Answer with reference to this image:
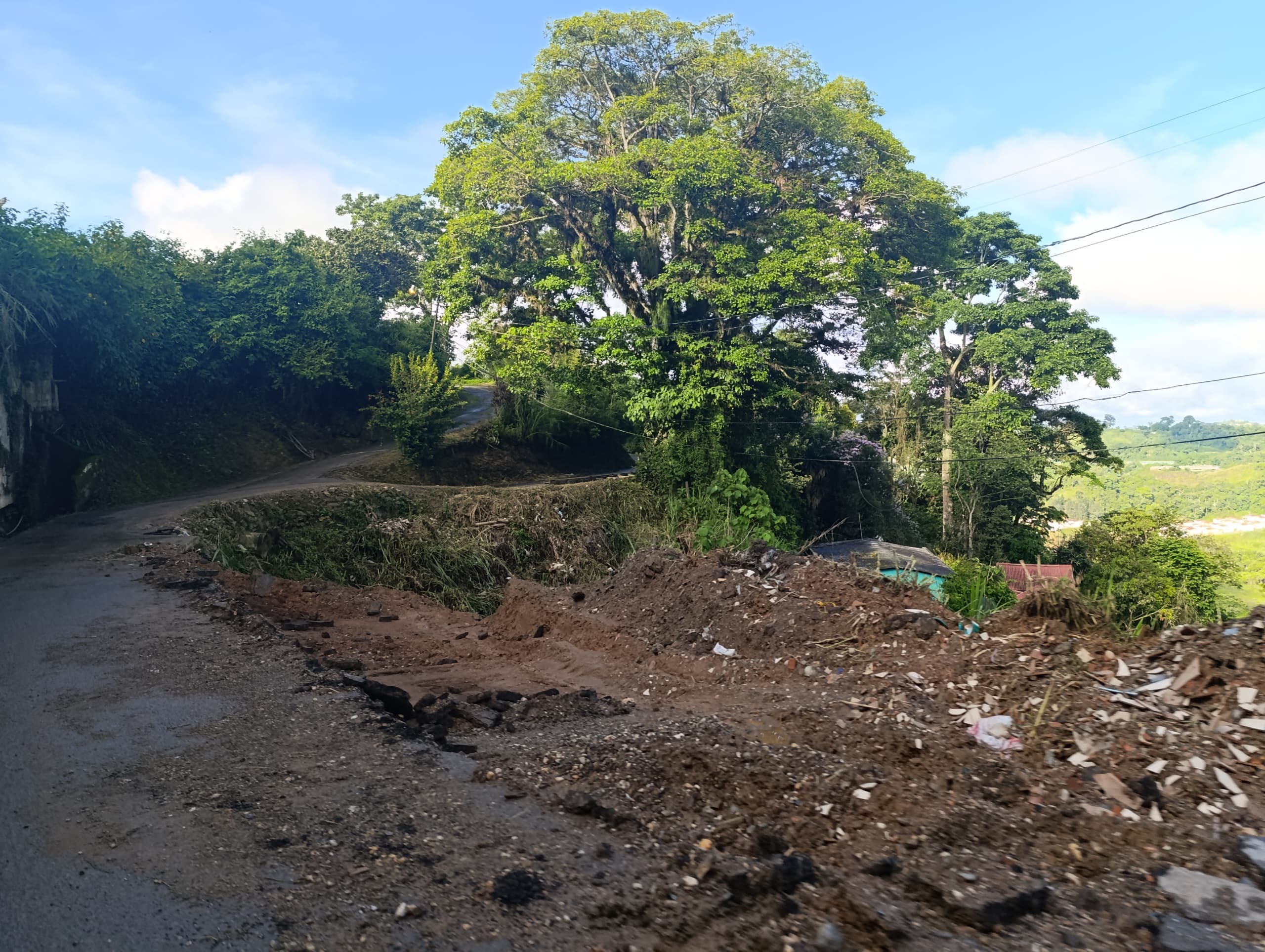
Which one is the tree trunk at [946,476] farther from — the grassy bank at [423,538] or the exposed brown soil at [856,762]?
the exposed brown soil at [856,762]

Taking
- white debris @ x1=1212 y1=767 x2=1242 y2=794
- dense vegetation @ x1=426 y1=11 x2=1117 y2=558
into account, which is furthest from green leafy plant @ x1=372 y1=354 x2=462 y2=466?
white debris @ x1=1212 y1=767 x2=1242 y2=794

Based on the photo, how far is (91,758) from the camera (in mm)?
4746

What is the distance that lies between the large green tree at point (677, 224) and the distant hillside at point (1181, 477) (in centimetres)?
1001

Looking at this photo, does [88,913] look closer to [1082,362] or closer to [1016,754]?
[1016,754]

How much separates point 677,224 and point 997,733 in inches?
737

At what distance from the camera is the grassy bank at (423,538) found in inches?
537

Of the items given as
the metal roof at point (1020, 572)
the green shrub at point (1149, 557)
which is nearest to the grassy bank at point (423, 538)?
the metal roof at point (1020, 572)

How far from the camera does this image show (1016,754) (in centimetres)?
495

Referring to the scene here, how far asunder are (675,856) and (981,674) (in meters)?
3.40

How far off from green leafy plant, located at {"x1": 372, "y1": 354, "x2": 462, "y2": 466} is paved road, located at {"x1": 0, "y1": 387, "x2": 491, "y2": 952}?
11907 millimetres

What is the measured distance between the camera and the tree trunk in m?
29.0

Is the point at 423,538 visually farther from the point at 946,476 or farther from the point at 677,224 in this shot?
the point at 946,476

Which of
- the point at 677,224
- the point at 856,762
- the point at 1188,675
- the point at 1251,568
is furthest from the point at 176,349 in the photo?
the point at 1251,568

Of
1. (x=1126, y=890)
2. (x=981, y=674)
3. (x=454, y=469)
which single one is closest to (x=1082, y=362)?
(x=454, y=469)
